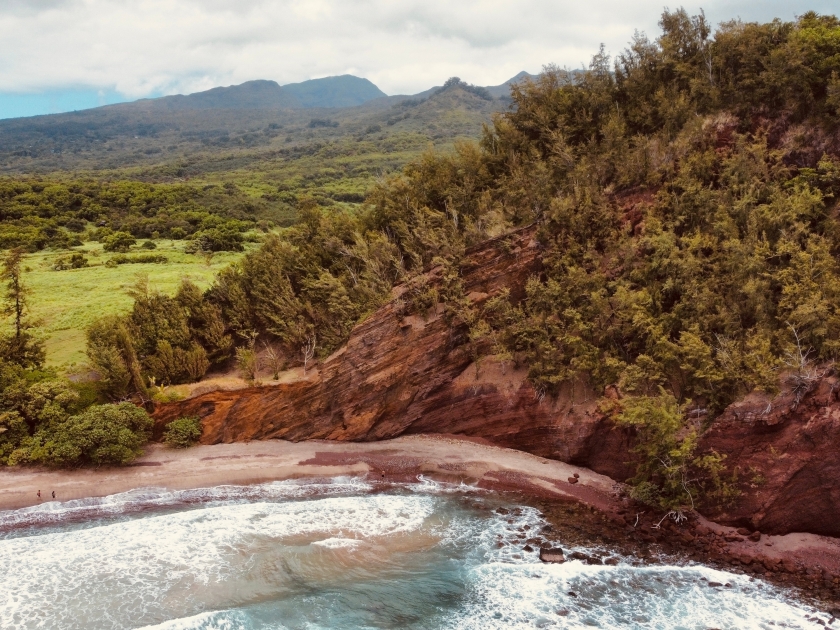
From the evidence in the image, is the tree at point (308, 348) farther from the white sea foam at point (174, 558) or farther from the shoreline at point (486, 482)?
the white sea foam at point (174, 558)

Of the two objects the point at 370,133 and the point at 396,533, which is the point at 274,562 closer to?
the point at 396,533

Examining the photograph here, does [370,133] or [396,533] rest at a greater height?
[370,133]

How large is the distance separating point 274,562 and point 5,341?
63.9ft

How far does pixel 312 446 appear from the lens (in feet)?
87.9

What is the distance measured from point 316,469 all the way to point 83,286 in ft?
82.7

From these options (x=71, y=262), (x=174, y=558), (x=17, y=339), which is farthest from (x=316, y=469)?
(x=71, y=262)

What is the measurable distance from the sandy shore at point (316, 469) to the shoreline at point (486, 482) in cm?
5

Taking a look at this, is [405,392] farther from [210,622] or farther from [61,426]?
[61,426]

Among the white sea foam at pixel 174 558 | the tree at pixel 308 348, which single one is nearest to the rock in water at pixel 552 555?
the white sea foam at pixel 174 558

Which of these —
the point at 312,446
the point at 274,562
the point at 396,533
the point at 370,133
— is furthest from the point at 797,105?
the point at 370,133

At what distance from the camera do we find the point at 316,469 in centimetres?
2508

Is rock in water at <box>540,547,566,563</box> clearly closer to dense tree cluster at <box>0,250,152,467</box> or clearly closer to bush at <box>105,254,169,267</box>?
dense tree cluster at <box>0,250,152,467</box>

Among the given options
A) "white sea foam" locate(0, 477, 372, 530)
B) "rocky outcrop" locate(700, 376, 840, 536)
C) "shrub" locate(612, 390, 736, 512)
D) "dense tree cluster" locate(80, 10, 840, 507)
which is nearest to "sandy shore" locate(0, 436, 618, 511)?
"white sea foam" locate(0, 477, 372, 530)

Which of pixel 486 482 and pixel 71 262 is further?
pixel 71 262
